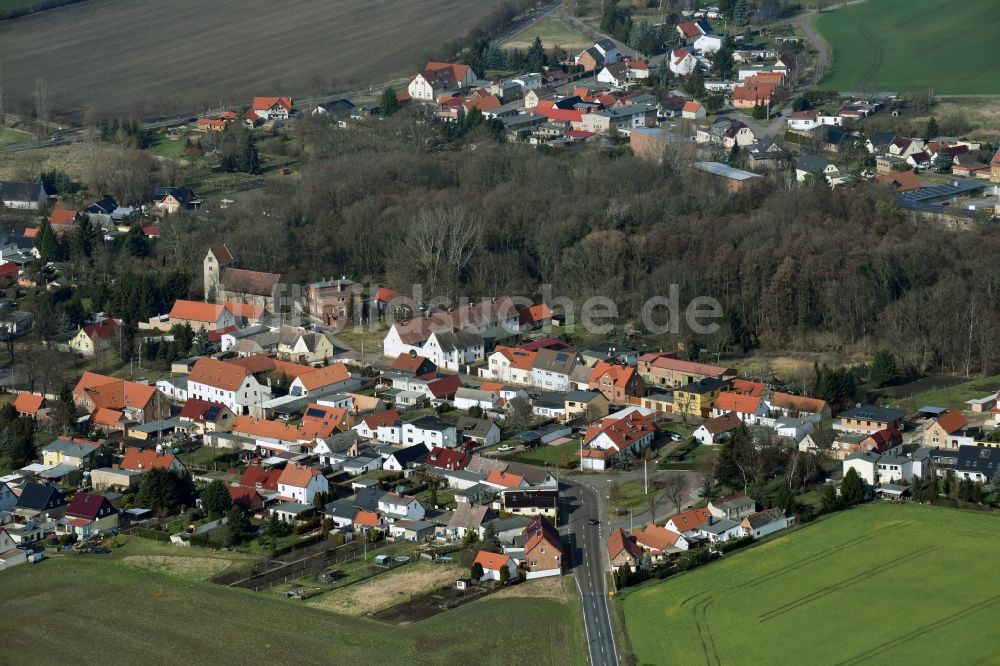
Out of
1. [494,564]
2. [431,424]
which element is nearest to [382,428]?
[431,424]

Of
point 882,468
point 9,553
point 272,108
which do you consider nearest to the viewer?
point 9,553

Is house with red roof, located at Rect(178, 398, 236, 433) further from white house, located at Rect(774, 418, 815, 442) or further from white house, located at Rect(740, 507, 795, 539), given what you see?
white house, located at Rect(740, 507, 795, 539)

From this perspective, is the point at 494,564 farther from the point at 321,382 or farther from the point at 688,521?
the point at 321,382

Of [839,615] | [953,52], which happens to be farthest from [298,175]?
[839,615]

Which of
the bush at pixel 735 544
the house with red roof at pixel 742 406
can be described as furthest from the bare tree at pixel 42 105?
the bush at pixel 735 544

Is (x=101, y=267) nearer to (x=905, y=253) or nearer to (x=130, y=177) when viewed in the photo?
(x=130, y=177)

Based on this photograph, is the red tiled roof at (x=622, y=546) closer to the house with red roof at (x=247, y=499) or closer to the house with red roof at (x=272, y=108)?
the house with red roof at (x=247, y=499)

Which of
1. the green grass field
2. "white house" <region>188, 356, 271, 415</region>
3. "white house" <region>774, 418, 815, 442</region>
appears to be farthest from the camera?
the green grass field

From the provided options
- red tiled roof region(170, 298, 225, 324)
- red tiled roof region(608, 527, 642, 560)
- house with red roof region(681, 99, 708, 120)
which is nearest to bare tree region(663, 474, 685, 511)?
red tiled roof region(608, 527, 642, 560)
